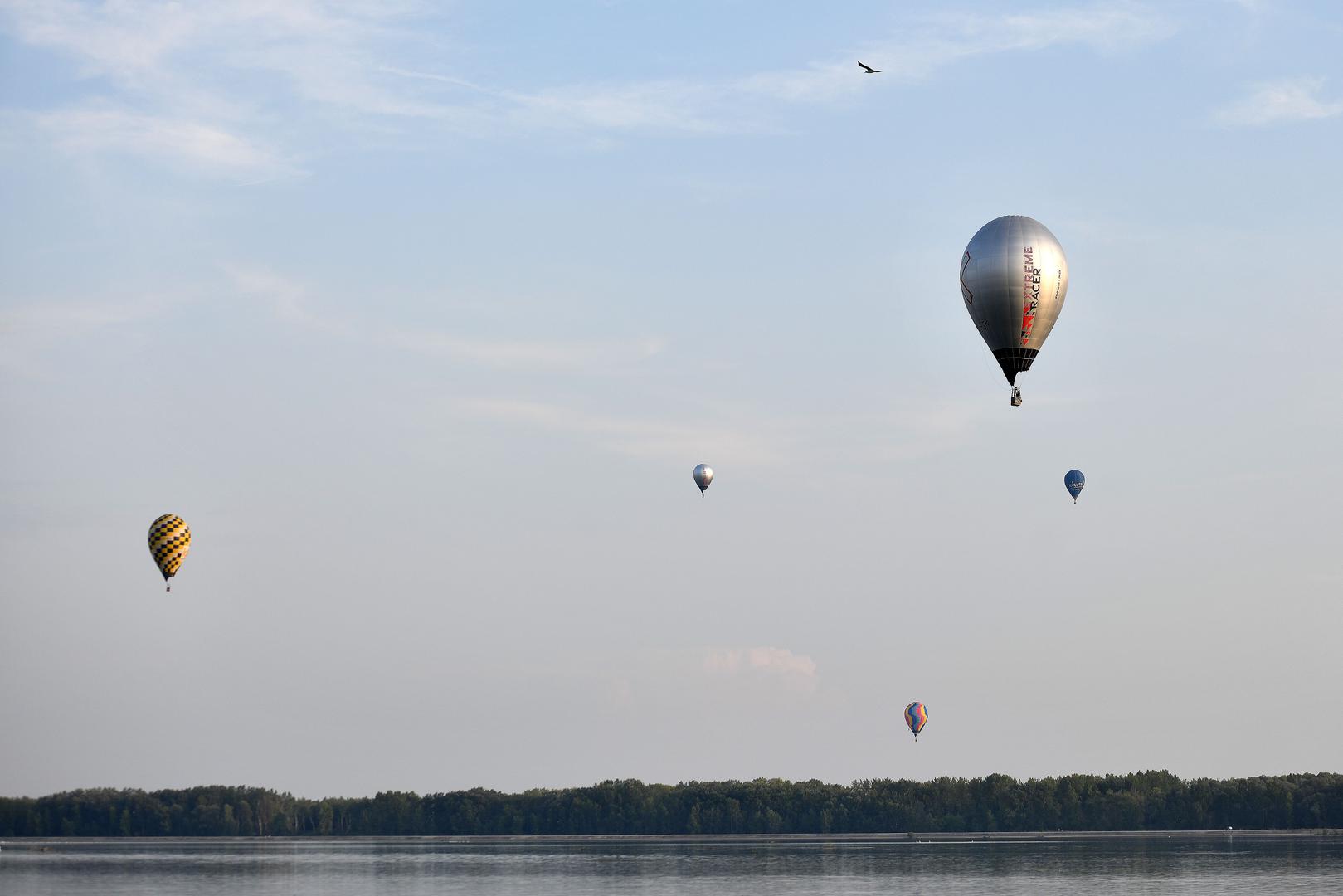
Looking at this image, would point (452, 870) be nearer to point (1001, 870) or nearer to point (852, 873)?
point (852, 873)

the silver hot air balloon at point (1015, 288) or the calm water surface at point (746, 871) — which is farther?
the calm water surface at point (746, 871)

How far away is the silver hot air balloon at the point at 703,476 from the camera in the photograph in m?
124

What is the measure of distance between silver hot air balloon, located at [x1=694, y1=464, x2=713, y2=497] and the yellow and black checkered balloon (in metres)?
38.1

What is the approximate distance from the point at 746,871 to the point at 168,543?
165 ft

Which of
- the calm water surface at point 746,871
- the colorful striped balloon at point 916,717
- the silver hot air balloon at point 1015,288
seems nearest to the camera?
the silver hot air balloon at point 1015,288

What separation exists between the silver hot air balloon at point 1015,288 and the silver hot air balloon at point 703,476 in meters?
55.5

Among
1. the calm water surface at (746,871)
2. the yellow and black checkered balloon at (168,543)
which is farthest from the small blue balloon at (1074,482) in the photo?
the yellow and black checkered balloon at (168,543)

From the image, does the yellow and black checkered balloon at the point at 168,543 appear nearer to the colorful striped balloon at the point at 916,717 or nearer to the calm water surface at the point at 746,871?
the calm water surface at the point at 746,871

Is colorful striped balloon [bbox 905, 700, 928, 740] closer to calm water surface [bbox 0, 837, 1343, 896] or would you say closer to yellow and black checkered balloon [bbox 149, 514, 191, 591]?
calm water surface [bbox 0, 837, 1343, 896]

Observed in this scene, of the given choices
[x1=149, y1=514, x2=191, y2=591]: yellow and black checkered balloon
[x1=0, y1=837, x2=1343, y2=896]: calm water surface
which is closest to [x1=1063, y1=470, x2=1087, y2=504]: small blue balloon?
[x1=0, y1=837, x2=1343, y2=896]: calm water surface

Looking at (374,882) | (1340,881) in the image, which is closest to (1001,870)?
(1340,881)

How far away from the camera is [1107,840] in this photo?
196 metres

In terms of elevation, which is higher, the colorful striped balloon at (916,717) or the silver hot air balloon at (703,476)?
the silver hot air balloon at (703,476)

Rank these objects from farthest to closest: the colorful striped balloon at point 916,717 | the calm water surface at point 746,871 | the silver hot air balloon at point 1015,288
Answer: the colorful striped balloon at point 916,717
the calm water surface at point 746,871
the silver hot air balloon at point 1015,288
